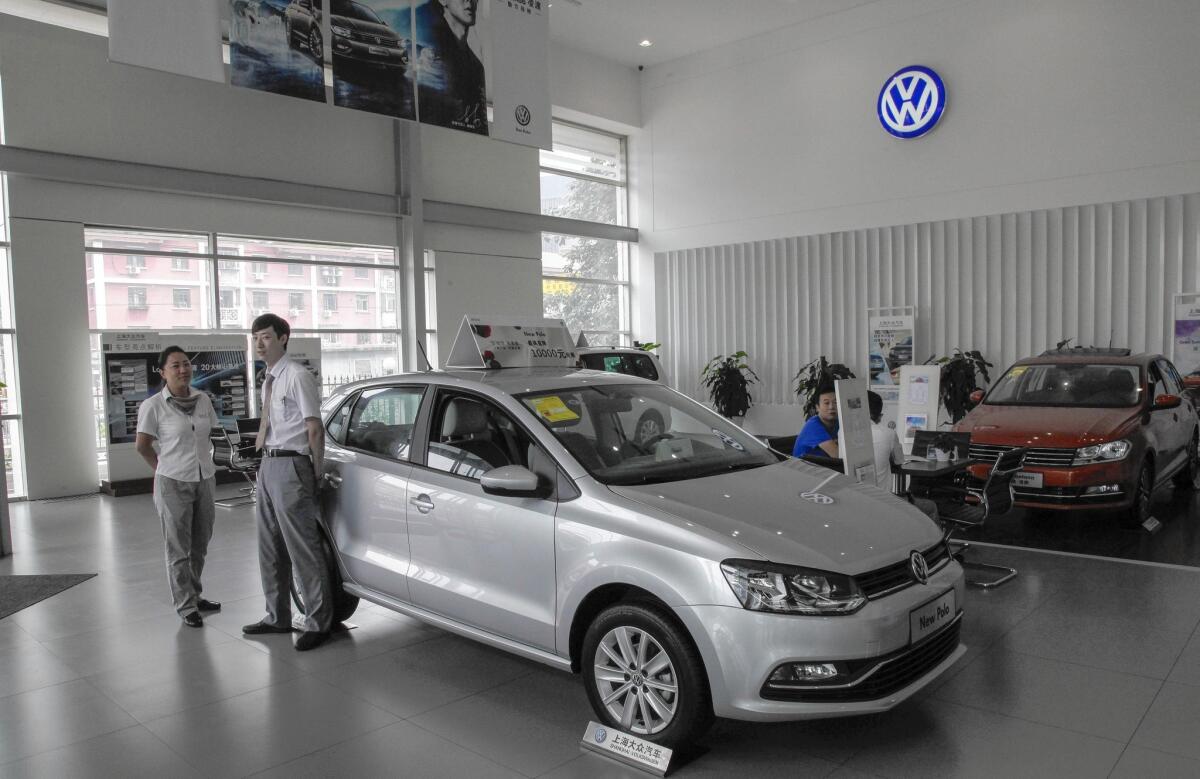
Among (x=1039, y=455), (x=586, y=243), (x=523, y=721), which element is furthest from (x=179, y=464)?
(x=586, y=243)

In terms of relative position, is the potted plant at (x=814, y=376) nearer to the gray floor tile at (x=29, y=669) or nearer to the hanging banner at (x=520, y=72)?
the hanging banner at (x=520, y=72)

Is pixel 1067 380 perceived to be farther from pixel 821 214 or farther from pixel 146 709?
pixel 146 709

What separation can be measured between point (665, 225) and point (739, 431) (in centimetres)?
1227

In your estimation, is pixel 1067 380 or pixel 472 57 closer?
pixel 1067 380

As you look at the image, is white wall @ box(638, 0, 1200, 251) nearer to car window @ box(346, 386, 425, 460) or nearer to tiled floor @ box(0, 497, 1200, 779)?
tiled floor @ box(0, 497, 1200, 779)

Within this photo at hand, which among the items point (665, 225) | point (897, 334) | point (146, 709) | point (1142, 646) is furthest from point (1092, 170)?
point (146, 709)

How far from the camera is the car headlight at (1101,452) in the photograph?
6422 mm

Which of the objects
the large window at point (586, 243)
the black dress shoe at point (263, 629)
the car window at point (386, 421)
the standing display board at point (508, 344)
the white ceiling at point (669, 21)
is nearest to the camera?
the car window at point (386, 421)

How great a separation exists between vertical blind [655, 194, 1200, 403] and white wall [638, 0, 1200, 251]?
0.99 ft

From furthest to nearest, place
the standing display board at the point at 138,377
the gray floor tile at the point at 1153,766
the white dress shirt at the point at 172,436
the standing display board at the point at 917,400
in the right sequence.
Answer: the standing display board at the point at 138,377 → the standing display board at the point at 917,400 → the white dress shirt at the point at 172,436 → the gray floor tile at the point at 1153,766

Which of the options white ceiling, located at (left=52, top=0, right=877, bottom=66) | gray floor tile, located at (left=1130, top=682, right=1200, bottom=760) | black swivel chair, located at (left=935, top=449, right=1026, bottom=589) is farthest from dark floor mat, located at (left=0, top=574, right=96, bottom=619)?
white ceiling, located at (left=52, top=0, right=877, bottom=66)

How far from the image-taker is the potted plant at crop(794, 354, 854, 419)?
12883 mm

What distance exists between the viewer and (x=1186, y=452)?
8086mm

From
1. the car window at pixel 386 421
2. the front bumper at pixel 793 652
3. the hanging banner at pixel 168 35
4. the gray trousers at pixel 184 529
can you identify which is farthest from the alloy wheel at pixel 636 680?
the hanging banner at pixel 168 35
